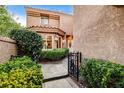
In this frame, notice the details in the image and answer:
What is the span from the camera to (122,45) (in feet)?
15.3

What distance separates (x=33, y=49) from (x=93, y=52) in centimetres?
254

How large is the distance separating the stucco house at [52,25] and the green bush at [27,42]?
494 centimetres

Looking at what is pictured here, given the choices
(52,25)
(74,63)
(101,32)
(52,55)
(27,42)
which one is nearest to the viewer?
(101,32)

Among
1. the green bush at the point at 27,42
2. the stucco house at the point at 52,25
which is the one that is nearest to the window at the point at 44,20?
the stucco house at the point at 52,25

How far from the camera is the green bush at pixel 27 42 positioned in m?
7.21

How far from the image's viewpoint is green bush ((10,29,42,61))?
23.6ft

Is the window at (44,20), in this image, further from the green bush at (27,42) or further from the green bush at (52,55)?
the green bush at (27,42)

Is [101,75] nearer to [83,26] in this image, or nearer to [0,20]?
[83,26]

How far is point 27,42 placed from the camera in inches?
288

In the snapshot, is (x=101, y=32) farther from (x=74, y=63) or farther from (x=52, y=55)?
(x=52, y=55)

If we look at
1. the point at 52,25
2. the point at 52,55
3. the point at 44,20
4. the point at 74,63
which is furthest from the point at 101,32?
the point at 44,20

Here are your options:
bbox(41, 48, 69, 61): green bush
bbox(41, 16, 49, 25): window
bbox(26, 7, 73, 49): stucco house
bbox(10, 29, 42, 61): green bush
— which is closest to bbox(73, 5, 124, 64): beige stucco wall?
bbox(10, 29, 42, 61): green bush

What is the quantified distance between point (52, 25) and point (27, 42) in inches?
268
